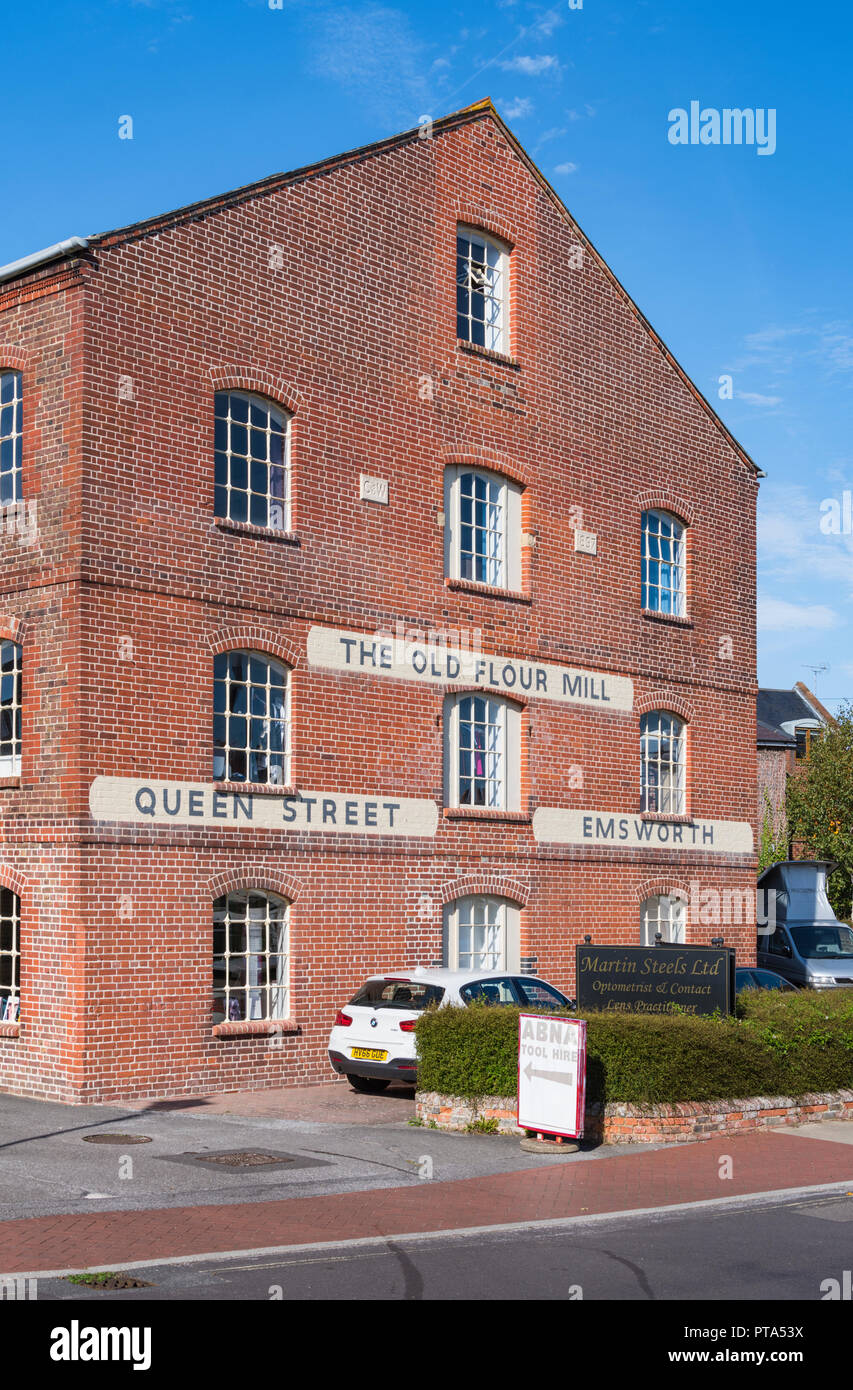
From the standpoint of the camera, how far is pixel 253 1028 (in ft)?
62.2

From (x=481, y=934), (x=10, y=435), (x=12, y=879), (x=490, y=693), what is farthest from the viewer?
(x=490, y=693)

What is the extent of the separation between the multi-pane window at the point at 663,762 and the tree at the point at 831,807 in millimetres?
19196

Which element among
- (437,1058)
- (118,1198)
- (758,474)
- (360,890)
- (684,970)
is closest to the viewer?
(118,1198)

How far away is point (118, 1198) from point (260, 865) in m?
7.71

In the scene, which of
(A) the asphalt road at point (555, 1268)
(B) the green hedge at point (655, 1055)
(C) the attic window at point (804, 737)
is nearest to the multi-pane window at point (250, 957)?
(B) the green hedge at point (655, 1055)

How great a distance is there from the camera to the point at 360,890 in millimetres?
20641

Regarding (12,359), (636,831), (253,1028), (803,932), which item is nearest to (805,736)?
(803,932)

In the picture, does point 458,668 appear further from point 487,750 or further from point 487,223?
point 487,223

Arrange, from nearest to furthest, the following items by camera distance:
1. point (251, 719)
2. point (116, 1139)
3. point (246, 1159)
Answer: point (246, 1159), point (116, 1139), point (251, 719)

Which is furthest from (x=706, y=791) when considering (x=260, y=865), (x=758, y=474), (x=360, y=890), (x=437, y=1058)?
(x=437, y=1058)

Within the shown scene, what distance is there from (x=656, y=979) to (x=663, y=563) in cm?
1120

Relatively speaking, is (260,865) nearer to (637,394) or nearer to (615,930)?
(615,930)

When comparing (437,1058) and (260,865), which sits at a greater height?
(260,865)

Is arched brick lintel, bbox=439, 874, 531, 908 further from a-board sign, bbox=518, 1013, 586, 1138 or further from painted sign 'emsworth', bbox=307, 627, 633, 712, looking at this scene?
a-board sign, bbox=518, 1013, 586, 1138
